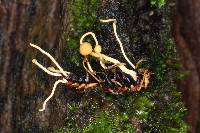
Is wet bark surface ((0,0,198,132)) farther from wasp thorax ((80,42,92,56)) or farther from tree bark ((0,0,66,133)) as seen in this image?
wasp thorax ((80,42,92,56))

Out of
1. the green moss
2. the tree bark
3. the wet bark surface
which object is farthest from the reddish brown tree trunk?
the tree bark

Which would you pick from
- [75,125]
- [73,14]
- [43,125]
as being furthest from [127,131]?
[73,14]

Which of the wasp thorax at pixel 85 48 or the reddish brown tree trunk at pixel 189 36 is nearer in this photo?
the wasp thorax at pixel 85 48

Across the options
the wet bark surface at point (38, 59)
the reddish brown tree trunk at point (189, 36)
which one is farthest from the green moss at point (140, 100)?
the reddish brown tree trunk at point (189, 36)

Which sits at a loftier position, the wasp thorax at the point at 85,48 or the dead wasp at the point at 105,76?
the wasp thorax at the point at 85,48

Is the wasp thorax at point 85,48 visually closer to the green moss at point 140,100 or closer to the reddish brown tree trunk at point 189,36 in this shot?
the green moss at point 140,100

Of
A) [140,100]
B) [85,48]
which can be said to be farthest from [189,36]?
[85,48]
